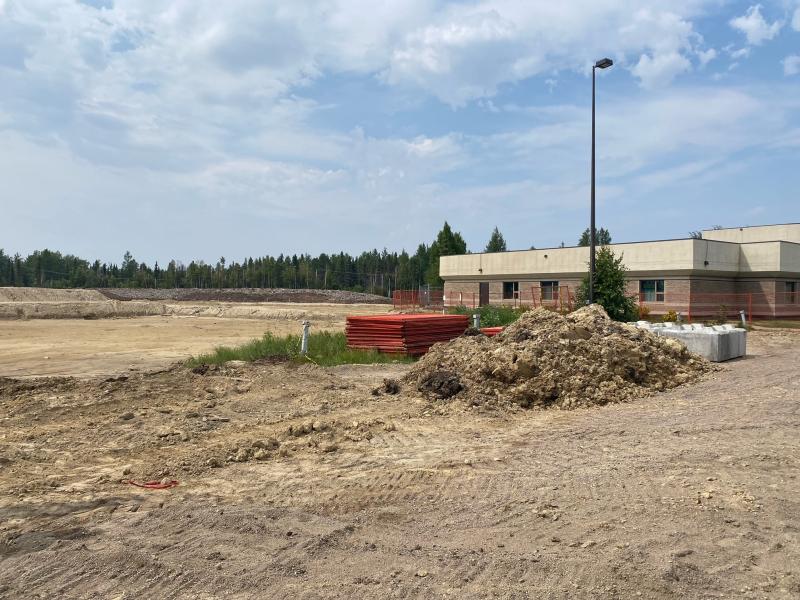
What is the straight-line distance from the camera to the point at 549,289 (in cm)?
4519

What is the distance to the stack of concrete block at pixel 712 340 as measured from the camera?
15.8 m

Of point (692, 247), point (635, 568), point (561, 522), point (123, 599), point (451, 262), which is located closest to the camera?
point (123, 599)

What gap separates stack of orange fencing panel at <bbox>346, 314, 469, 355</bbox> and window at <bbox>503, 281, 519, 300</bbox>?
97.7 feet

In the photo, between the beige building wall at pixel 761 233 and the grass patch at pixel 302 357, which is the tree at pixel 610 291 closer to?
the grass patch at pixel 302 357

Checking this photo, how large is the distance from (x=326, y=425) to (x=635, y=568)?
533cm

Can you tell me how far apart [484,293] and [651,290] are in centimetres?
1434

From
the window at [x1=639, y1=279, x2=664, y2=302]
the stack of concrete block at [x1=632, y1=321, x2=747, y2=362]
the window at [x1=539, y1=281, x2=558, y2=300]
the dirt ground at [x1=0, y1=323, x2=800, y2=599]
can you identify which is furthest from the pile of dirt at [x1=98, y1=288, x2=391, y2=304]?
the dirt ground at [x1=0, y1=323, x2=800, y2=599]

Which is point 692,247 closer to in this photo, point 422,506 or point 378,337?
point 378,337

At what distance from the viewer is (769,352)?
18594mm

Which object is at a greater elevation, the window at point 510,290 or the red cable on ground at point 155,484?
the window at point 510,290

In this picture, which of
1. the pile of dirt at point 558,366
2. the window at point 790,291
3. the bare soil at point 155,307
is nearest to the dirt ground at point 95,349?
the pile of dirt at point 558,366

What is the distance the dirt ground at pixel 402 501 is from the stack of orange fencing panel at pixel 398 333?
6844 mm

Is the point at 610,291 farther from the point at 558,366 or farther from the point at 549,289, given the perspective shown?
the point at 549,289

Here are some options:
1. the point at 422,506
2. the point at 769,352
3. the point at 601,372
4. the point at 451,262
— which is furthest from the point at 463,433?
the point at 451,262
